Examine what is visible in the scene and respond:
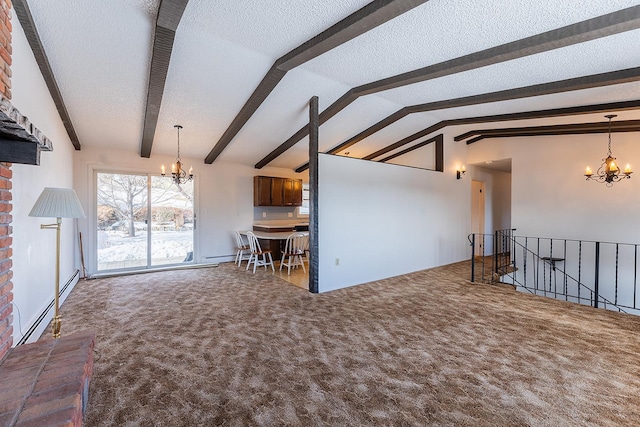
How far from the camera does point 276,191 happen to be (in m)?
7.44

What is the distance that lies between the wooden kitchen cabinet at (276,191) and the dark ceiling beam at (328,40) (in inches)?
99.6

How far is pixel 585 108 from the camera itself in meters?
4.44

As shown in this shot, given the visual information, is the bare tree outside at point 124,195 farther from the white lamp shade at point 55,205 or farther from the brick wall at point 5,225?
the brick wall at point 5,225

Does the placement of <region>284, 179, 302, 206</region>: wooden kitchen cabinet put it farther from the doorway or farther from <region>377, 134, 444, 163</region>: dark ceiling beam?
the doorway

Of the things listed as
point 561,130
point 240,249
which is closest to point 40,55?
point 240,249

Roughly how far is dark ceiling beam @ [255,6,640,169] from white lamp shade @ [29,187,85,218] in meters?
3.84

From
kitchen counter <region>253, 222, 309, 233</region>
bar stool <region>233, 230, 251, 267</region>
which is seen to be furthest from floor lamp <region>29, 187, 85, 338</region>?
kitchen counter <region>253, 222, 309, 233</region>

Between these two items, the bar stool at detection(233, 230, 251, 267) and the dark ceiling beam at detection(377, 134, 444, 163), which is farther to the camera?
the dark ceiling beam at detection(377, 134, 444, 163)

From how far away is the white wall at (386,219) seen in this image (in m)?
4.82

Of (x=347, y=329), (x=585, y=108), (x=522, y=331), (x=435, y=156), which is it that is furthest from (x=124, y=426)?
(x=435, y=156)

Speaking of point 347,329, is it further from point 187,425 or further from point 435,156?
point 435,156

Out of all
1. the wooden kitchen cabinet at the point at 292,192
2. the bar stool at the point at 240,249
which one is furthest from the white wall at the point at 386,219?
the wooden kitchen cabinet at the point at 292,192

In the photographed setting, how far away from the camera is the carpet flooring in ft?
6.31

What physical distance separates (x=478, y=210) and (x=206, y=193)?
769 centimetres
